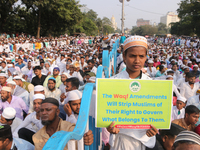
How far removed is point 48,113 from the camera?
2.28 metres

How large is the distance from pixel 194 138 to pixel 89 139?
2.77 ft

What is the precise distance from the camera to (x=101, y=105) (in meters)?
1.43

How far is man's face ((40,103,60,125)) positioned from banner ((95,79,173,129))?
3.36ft

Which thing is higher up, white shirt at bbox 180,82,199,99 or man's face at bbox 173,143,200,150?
man's face at bbox 173,143,200,150

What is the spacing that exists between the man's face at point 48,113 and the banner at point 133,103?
1.02 m

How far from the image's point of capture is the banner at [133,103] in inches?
56.2

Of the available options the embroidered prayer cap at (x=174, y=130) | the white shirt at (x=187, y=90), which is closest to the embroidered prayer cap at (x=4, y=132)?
the embroidered prayer cap at (x=174, y=130)

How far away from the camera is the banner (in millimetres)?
1429

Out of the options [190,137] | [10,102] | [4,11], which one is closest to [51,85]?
[10,102]

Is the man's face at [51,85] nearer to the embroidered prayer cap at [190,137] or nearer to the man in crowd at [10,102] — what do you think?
the man in crowd at [10,102]

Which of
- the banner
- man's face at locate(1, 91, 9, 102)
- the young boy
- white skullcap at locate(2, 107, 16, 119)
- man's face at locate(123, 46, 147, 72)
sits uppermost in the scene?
man's face at locate(123, 46, 147, 72)

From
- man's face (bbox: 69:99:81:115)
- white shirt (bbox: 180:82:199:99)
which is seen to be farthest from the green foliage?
man's face (bbox: 69:99:81:115)

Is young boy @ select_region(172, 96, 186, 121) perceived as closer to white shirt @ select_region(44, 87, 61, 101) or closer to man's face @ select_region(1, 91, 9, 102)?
white shirt @ select_region(44, 87, 61, 101)

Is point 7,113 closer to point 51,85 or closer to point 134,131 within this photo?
point 51,85
